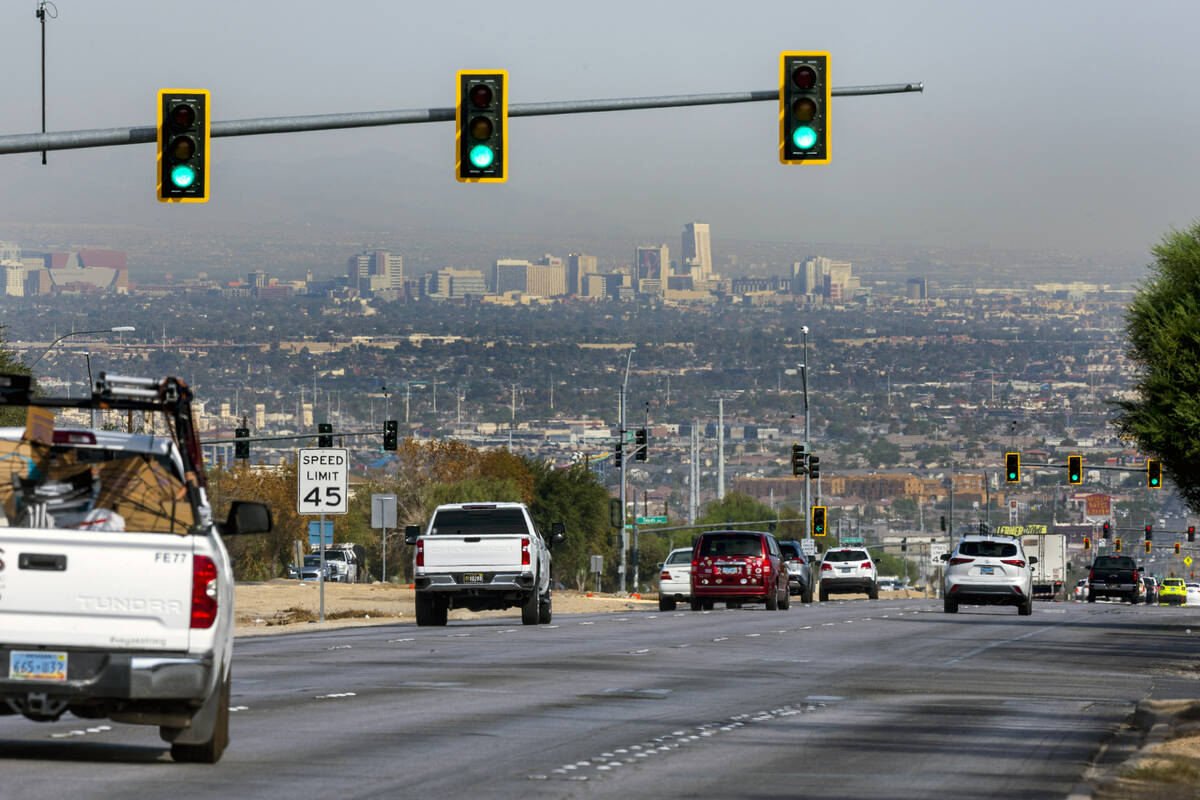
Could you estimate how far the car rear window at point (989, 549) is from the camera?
42875 millimetres

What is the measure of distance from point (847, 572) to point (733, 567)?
21558mm

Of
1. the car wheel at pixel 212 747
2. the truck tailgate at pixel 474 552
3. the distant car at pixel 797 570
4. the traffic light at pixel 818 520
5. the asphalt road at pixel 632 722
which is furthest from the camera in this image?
the traffic light at pixel 818 520

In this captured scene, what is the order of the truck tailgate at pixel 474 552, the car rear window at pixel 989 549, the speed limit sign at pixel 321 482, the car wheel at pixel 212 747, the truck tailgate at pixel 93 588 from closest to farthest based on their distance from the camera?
the truck tailgate at pixel 93 588 < the car wheel at pixel 212 747 < the truck tailgate at pixel 474 552 < the speed limit sign at pixel 321 482 < the car rear window at pixel 989 549

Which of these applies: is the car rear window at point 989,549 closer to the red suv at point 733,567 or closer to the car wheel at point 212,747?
the red suv at point 733,567

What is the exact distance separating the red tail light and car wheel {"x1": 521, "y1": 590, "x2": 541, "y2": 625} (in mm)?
22840

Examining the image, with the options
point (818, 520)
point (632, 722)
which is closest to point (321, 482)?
point (632, 722)

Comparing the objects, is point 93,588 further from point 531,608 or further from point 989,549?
point 989,549

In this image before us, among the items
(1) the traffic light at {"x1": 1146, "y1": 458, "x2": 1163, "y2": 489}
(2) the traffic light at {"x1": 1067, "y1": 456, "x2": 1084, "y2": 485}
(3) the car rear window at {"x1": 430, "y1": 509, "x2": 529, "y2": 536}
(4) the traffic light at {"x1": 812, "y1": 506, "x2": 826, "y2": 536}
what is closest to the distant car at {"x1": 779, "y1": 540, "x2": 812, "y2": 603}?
(1) the traffic light at {"x1": 1146, "y1": 458, "x2": 1163, "y2": 489}

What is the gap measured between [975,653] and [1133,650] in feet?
12.7

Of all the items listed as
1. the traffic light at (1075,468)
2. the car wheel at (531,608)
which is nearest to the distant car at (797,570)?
the traffic light at (1075,468)

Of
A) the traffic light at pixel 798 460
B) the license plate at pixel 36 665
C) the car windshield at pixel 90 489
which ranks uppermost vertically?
the traffic light at pixel 798 460

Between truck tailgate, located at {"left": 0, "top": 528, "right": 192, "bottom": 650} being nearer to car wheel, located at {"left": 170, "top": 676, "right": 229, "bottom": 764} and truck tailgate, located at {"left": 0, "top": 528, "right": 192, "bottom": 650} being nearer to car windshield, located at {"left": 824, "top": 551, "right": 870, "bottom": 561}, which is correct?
car wheel, located at {"left": 170, "top": 676, "right": 229, "bottom": 764}

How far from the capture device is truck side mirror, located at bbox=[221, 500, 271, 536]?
1257cm

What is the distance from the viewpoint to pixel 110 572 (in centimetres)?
1138
